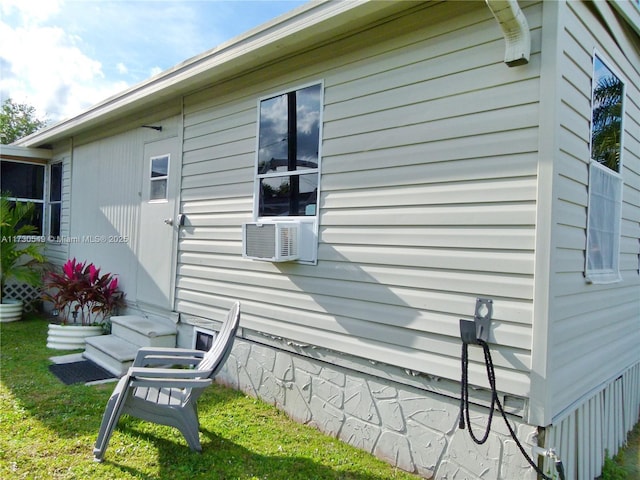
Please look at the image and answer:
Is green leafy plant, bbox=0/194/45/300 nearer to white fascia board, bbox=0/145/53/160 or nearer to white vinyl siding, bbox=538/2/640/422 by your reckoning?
white fascia board, bbox=0/145/53/160

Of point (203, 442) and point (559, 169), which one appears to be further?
point (203, 442)

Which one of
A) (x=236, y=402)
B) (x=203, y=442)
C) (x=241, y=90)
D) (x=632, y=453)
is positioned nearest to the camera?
(x=203, y=442)

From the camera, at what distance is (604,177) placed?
2.95 meters

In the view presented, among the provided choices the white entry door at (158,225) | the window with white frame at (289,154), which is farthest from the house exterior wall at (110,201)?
the window with white frame at (289,154)

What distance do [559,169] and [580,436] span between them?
1719 millimetres

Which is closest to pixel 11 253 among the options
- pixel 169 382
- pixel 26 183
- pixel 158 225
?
pixel 26 183

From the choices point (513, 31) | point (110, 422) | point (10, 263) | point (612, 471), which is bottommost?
point (612, 471)

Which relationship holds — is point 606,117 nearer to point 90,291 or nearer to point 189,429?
point 189,429

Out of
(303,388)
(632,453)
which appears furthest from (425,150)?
(632,453)

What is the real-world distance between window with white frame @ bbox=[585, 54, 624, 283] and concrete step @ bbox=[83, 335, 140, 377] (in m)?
4.10

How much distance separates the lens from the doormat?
4.13 meters

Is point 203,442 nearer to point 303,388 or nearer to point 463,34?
point 303,388

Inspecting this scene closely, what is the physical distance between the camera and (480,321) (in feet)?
8.05

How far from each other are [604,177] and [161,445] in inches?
138
